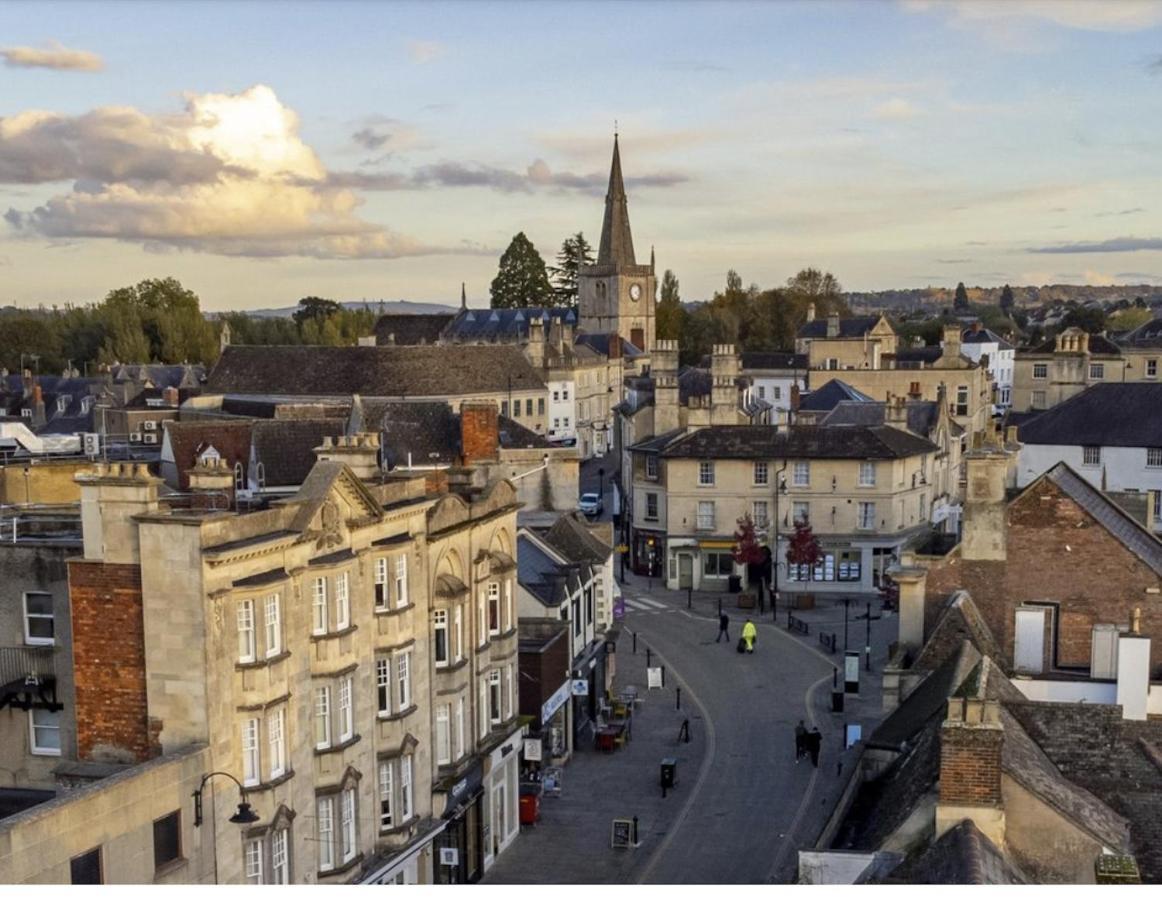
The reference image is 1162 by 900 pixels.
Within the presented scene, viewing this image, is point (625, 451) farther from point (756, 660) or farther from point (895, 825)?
point (895, 825)

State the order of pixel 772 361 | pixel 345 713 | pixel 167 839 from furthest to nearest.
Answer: pixel 772 361 < pixel 345 713 < pixel 167 839

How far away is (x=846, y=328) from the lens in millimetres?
105625

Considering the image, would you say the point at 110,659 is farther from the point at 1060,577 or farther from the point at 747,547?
the point at 747,547

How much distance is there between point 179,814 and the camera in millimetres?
19172

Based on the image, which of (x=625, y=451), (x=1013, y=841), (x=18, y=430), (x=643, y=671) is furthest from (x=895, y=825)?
(x=625, y=451)

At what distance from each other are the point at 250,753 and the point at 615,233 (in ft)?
388

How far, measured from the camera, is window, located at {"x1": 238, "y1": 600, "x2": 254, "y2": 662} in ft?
67.6

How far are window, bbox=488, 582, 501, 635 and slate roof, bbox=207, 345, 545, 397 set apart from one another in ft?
160

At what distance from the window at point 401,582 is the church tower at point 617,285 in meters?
109

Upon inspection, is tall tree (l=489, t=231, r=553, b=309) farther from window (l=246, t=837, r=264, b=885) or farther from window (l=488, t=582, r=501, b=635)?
window (l=246, t=837, r=264, b=885)

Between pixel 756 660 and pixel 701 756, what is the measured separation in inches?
415

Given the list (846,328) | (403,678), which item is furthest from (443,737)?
(846,328)

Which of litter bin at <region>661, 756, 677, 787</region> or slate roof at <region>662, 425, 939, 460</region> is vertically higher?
slate roof at <region>662, 425, 939, 460</region>

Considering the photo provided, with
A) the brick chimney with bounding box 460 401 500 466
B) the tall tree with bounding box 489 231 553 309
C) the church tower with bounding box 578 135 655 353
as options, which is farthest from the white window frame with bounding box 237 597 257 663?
the tall tree with bounding box 489 231 553 309
